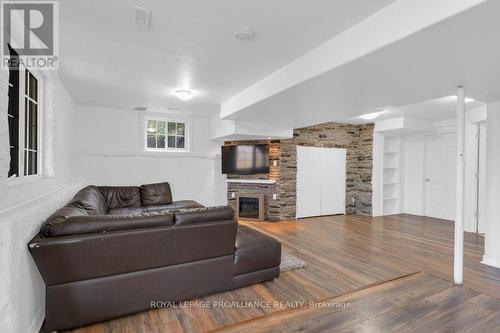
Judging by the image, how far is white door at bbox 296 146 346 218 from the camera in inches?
255

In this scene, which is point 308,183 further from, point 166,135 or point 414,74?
point 414,74

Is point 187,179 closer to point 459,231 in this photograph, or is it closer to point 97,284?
point 97,284

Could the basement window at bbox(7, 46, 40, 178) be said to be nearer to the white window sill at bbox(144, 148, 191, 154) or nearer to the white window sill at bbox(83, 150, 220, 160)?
the white window sill at bbox(83, 150, 220, 160)

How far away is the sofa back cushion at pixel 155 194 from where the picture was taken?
5328 millimetres

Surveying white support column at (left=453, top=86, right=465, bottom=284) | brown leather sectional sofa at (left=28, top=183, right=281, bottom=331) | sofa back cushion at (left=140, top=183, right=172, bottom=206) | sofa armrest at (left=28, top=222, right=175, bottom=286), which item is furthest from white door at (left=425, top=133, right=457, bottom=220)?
sofa armrest at (left=28, top=222, right=175, bottom=286)

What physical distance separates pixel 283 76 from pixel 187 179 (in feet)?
13.2

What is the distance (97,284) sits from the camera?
2.06 m

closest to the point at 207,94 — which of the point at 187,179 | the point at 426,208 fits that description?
the point at 187,179

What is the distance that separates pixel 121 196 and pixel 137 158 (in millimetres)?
974

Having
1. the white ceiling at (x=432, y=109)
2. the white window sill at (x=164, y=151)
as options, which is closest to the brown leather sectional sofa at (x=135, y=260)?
the white window sill at (x=164, y=151)

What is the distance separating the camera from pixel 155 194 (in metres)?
5.42

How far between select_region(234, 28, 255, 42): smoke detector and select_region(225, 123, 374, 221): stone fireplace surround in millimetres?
4013

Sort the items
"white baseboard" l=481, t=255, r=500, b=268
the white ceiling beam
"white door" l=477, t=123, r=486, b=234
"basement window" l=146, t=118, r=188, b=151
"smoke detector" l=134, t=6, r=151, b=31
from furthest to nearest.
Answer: "basement window" l=146, t=118, r=188, b=151
"white door" l=477, t=123, r=486, b=234
"white baseboard" l=481, t=255, r=500, b=268
"smoke detector" l=134, t=6, r=151, b=31
the white ceiling beam

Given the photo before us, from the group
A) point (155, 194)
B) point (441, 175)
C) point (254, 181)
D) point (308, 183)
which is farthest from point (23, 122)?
point (441, 175)
